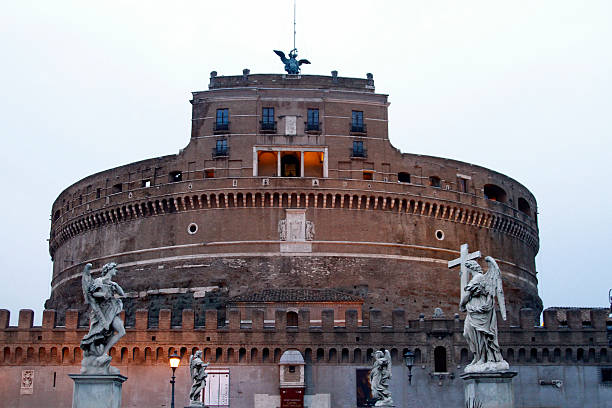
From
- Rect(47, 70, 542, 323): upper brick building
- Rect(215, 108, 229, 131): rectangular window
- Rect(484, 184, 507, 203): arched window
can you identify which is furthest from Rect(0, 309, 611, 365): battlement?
Rect(484, 184, 507, 203): arched window

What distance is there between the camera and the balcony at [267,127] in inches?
2050

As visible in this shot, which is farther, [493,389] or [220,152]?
[220,152]

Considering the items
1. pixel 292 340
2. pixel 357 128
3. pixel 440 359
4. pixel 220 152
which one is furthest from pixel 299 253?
pixel 440 359

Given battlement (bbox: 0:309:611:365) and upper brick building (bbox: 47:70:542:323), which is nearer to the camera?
battlement (bbox: 0:309:611:365)

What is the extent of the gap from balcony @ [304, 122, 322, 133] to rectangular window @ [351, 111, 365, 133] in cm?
206

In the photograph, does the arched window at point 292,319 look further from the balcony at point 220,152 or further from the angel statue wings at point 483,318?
the angel statue wings at point 483,318

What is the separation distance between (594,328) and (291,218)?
703 inches

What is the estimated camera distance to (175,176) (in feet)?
176

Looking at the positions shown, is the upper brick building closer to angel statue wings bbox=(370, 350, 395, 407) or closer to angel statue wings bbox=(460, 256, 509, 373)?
angel statue wings bbox=(370, 350, 395, 407)

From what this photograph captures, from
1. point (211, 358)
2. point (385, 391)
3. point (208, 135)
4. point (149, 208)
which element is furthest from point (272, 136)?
point (385, 391)

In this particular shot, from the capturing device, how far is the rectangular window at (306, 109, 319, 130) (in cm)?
5231

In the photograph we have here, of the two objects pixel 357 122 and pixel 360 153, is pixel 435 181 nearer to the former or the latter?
pixel 360 153

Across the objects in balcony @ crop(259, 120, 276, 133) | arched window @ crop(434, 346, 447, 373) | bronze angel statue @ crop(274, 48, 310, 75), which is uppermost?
bronze angel statue @ crop(274, 48, 310, 75)

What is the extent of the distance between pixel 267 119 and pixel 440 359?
721 inches
